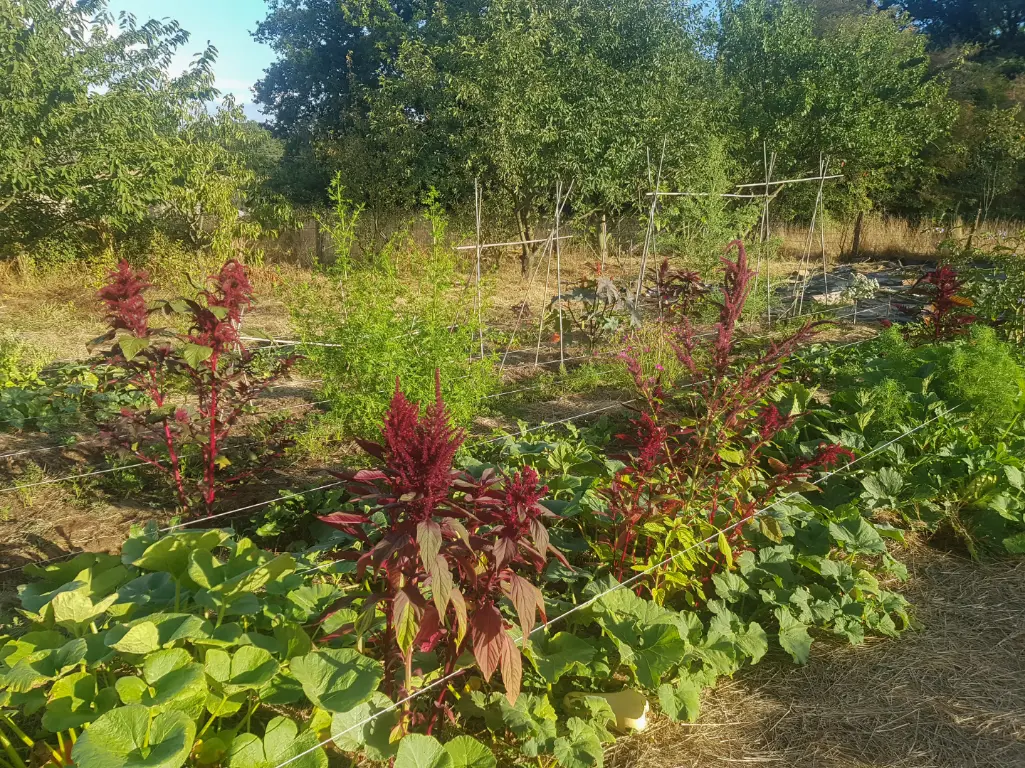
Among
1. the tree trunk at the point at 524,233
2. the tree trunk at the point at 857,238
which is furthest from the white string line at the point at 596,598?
the tree trunk at the point at 857,238

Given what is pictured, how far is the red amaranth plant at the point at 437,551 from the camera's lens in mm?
1384

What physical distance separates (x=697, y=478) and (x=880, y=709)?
37.6 inches

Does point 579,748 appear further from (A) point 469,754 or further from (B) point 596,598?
(B) point 596,598

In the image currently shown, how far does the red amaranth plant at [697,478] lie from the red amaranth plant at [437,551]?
2.29 feet

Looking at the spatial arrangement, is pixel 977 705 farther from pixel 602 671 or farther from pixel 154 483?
pixel 154 483

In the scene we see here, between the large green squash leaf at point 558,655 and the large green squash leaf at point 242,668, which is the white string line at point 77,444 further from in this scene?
the large green squash leaf at point 558,655

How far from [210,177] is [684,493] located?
8.83m

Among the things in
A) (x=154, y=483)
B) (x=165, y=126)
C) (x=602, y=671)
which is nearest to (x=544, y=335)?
(x=154, y=483)

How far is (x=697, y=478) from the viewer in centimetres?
259

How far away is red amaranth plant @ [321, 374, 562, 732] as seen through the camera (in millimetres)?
1384

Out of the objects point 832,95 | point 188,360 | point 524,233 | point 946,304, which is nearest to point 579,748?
point 188,360

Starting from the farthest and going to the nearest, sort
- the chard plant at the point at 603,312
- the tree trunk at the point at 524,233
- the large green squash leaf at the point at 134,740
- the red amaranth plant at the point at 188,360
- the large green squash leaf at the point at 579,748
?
the tree trunk at the point at 524,233 → the chard plant at the point at 603,312 → the red amaranth plant at the point at 188,360 → the large green squash leaf at the point at 579,748 → the large green squash leaf at the point at 134,740

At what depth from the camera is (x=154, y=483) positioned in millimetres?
3352

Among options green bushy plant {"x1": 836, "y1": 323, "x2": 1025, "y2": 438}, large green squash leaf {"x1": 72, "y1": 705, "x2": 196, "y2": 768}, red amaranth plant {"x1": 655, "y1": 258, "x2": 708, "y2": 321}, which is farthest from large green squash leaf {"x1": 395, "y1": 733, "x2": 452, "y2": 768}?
red amaranth plant {"x1": 655, "y1": 258, "x2": 708, "y2": 321}
